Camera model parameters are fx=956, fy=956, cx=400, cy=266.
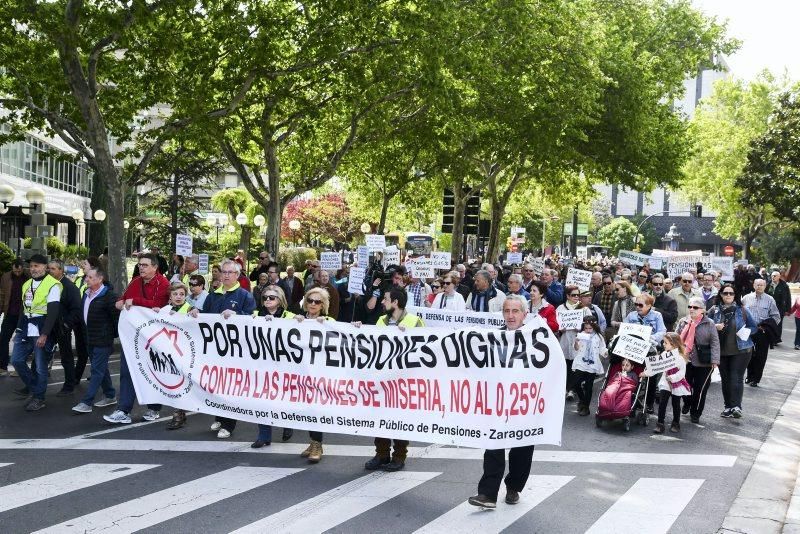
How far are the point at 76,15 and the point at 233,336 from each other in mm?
10837

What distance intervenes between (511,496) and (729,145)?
209 ft

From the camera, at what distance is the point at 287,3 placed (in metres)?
22.7

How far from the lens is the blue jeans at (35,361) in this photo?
11398mm

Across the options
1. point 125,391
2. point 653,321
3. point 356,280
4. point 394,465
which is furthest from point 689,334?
point 125,391

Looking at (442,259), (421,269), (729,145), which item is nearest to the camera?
(421,269)

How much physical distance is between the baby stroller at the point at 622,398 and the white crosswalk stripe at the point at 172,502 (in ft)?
13.7

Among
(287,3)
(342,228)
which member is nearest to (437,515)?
(287,3)

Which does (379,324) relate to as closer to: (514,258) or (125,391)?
(125,391)

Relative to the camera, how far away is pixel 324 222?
223ft

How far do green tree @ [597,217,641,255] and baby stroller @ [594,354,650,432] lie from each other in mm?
94849

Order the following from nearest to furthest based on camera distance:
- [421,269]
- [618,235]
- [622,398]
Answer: [622,398] < [421,269] < [618,235]

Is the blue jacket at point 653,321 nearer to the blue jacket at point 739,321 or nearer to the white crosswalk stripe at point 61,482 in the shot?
the blue jacket at point 739,321

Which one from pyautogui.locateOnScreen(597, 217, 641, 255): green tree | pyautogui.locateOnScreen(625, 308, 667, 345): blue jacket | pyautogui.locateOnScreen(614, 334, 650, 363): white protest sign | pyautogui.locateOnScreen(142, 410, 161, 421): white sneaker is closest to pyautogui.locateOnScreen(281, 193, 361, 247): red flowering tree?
pyautogui.locateOnScreen(597, 217, 641, 255): green tree

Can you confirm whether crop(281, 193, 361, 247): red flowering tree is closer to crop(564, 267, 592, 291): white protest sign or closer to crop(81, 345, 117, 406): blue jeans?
crop(564, 267, 592, 291): white protest sign
